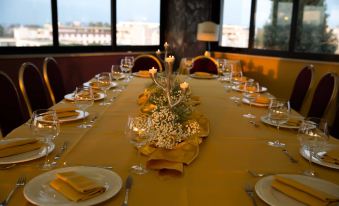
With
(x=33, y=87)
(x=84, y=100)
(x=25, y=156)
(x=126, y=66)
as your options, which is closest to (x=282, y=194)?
(x=25, y=156)

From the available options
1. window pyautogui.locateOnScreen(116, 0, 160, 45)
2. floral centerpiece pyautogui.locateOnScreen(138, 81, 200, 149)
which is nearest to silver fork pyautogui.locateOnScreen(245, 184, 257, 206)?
floral centerpiece pyautogui.locateOnScreen(138, 81, 200, 149)

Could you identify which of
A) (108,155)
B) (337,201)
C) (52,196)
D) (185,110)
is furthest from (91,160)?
(337,201)

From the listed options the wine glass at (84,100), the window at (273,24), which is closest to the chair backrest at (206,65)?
the window at (273,24)

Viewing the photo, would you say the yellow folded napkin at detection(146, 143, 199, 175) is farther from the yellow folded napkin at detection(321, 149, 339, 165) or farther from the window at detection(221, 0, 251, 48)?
the window at detection(221, 0, 251, 48)

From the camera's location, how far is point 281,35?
5258 millimetres

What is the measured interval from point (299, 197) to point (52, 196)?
75cm

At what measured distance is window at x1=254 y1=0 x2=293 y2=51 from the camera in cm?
516

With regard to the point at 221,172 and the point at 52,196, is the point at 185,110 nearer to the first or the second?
the point at 221,172

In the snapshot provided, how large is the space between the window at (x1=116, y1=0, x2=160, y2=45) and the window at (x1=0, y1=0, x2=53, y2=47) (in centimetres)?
122

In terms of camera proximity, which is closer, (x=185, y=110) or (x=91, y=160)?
(x=91, y=160)

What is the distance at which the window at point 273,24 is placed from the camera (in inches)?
203

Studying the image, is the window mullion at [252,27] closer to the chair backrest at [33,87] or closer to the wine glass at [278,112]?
the chair backrest at [33,87]

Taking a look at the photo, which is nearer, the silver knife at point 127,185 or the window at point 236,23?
the silver knife at point 127,185

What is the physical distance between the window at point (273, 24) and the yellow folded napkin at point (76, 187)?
470 cm
